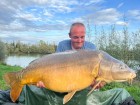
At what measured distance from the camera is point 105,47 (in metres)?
10.7

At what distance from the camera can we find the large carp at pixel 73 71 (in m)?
3.13

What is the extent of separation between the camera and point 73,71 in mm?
3150

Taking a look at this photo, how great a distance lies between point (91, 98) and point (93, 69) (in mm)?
1241

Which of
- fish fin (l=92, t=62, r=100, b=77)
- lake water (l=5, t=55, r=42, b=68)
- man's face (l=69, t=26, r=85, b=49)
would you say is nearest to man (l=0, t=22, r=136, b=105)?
man's face (l=69, t=26, r=85, b=49)

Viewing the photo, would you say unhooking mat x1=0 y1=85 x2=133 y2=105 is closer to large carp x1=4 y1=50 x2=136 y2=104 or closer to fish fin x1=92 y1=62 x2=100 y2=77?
large carp x1=4 y1=50 x2=136 y2=104

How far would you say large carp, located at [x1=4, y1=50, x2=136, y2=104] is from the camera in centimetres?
313

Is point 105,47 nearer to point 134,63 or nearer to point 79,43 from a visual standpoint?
point 134,63

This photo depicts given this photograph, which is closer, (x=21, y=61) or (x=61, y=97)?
(x=61, y=97)

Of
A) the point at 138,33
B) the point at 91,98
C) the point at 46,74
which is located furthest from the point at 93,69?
the point at 138,33

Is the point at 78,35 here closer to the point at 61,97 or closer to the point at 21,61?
the point at 61,97

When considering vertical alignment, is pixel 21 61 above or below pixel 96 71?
below

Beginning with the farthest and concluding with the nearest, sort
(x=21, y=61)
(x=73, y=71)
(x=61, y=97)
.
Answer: (x=21, y=61)
(x=61, y=97)
(x=73, y=71)

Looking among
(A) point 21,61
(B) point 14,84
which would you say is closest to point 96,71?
(B) point 14,84

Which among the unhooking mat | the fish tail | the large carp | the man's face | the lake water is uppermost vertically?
the man's face
